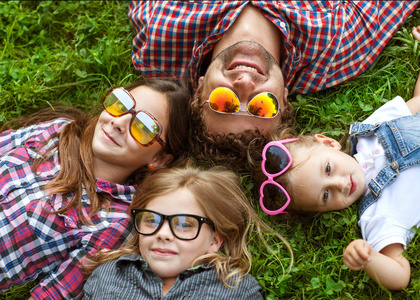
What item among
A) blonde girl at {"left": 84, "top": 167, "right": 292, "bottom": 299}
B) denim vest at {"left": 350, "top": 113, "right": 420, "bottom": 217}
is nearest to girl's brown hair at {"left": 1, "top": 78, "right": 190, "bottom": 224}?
blonde girl at {"left": 84, "top": 167, "right": 292, "bottom": 299}

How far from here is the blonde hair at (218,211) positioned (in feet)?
12.0

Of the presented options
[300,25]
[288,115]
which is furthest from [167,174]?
[300,25]

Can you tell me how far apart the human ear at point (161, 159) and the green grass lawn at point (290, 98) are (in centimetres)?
70

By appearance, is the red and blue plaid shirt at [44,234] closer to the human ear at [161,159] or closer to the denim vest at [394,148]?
the human ear at [161,159]

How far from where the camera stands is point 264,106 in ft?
12.9

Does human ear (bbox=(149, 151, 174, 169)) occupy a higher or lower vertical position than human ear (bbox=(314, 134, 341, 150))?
lower

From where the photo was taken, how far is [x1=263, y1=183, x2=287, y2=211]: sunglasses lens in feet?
12.5

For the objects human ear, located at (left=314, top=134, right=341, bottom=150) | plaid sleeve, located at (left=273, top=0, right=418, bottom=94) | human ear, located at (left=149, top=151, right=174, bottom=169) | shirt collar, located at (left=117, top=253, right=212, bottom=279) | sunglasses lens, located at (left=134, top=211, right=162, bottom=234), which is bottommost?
shirt collar, located at (left=117, top=253, right=212, bottom=279)

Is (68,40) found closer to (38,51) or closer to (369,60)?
(38,51)

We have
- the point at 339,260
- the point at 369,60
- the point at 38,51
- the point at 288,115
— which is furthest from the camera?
the point at 38,51

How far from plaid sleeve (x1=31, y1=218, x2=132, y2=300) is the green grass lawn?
0.34 m

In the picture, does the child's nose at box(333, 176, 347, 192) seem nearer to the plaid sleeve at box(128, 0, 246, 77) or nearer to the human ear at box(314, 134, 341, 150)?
the human ear at box(314, 134, 341, 150)

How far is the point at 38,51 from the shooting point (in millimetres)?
5141

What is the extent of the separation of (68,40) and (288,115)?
2.58 metres
